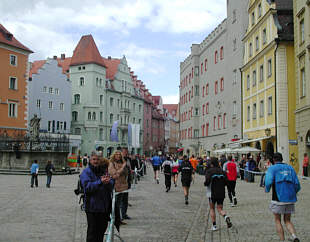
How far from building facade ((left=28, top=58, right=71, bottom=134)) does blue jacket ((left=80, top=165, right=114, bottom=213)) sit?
58.2 meters

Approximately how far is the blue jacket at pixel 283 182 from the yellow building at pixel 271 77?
2151 cm

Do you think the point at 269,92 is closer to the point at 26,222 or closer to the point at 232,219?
the point at 232,219

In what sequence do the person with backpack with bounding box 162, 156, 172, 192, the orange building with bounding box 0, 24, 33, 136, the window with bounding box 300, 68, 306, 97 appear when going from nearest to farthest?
the person with backpack with bounding box 162, 156, 172, 192
the window with bounding box 300, 68, 306, 97
the orange building with bounding box 0, 24, 33, 136

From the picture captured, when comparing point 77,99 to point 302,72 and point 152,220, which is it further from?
point 152,220

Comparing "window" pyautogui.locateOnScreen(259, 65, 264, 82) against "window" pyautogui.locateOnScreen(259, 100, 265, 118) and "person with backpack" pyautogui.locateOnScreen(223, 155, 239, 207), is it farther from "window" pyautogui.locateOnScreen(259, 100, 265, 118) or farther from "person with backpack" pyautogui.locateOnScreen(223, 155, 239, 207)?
"person with backpack" pyautogui.locateOnScreen(223, 155, 239, 207)

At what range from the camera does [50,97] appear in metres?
66.4

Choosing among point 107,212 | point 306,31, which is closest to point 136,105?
point 306,31

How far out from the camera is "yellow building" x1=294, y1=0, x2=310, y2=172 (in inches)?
1016

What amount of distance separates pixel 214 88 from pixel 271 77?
2062cm

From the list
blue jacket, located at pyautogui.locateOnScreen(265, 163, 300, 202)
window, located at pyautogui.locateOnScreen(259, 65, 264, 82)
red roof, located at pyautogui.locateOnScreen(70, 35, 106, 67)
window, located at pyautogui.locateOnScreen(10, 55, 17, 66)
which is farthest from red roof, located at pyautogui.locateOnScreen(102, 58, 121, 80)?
blue jacket, located at pyautogui.locateOnScreen(265, 163, 300, 202)

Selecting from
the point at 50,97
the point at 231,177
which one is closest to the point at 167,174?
the point at 231,177

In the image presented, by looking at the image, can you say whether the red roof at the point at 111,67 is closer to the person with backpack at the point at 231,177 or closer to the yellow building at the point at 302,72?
the yellow building at the point at 302,72

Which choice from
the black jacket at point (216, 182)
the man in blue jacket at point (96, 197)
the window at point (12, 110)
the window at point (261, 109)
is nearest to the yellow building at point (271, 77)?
the window at point (261, 109)

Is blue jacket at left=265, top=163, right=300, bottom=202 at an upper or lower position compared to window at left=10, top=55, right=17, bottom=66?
lower
